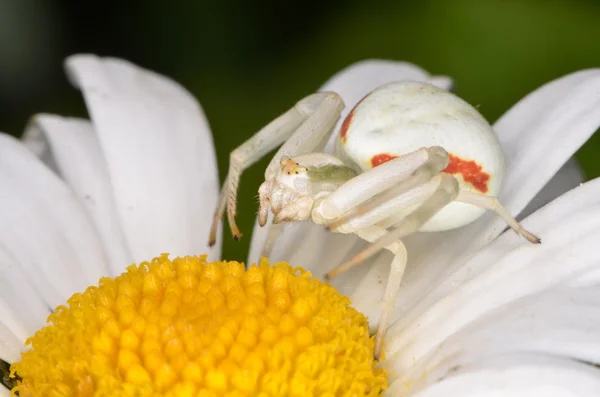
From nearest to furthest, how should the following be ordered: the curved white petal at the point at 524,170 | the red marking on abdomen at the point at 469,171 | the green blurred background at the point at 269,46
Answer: the red marking on abdomen at the point at 469,171 → the curved white petal at the point at 524,170 → the green blurred background at the point at 269,46

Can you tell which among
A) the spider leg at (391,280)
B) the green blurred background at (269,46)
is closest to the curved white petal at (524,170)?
the spider leg at (391,280)

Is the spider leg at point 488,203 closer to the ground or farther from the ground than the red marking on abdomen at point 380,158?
closer to the ground

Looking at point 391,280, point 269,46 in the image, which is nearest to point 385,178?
point 391,280

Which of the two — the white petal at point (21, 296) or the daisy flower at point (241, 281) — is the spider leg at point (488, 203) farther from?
the white petal at point (21, 296)

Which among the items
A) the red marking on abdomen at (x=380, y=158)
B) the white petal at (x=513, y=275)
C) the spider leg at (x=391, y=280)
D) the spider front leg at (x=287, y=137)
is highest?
the spider front leg at (x=287, y=137)

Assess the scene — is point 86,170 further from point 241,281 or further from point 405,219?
point 405,219

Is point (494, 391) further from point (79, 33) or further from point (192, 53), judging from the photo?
point (79, 33)

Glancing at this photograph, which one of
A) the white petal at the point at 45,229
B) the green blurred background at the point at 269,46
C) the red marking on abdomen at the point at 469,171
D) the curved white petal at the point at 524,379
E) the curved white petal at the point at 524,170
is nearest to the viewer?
the curved white petal at the point at 524,379
